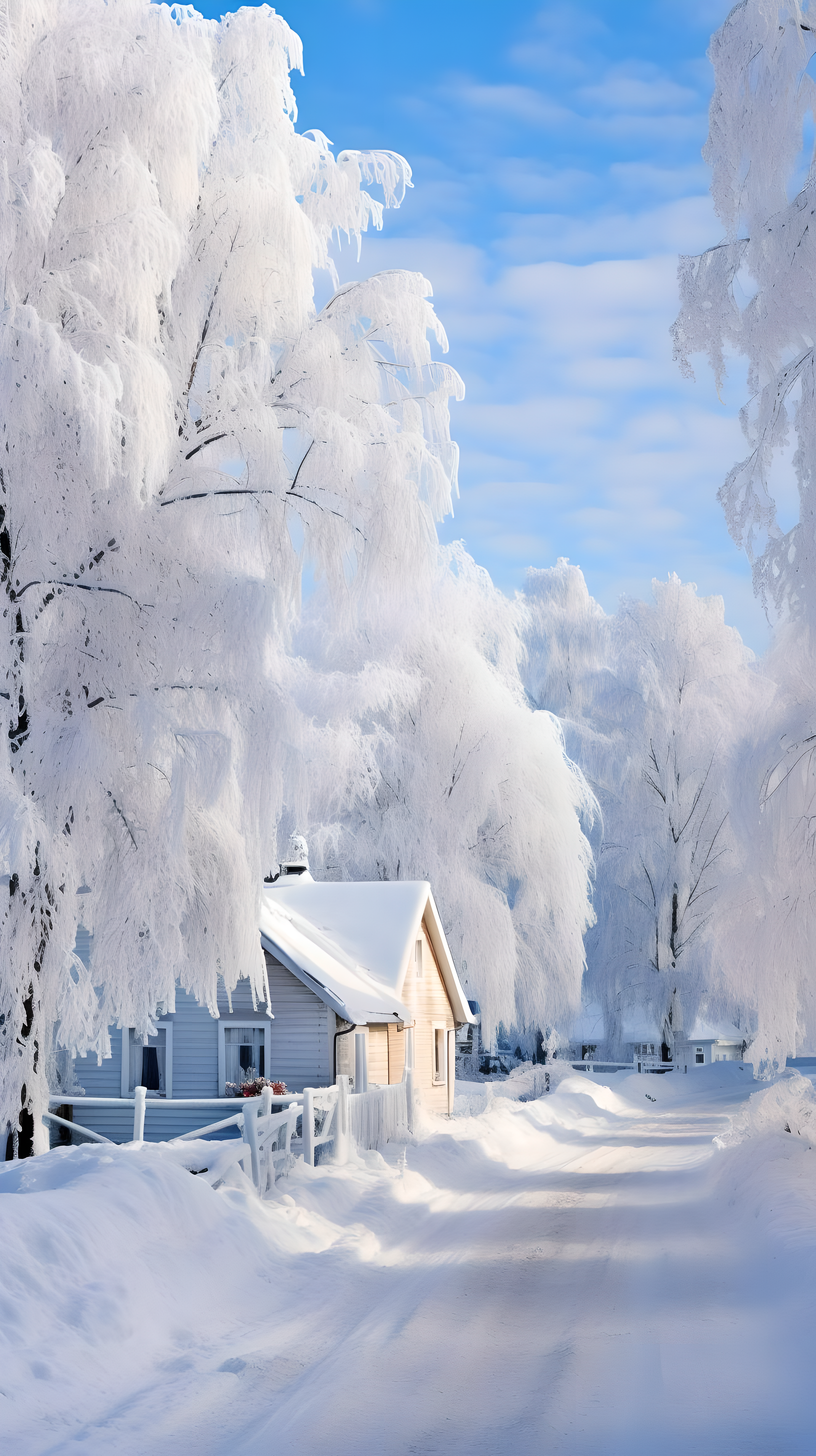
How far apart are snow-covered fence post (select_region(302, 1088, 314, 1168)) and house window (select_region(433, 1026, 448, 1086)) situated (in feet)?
43.0

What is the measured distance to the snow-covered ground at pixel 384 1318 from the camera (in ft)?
19.2

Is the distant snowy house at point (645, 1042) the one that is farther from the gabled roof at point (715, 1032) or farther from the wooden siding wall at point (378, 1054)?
the wooden siding wall at point (378, 1054)

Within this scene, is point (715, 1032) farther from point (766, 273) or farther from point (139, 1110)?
point (766, 273)

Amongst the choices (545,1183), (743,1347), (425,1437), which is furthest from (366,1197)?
(425,1437)

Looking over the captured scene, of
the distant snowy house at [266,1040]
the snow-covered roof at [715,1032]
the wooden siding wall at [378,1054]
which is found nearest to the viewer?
the distant snowy house at [266,1040]

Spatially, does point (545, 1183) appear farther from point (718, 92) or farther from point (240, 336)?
point (718, 92)

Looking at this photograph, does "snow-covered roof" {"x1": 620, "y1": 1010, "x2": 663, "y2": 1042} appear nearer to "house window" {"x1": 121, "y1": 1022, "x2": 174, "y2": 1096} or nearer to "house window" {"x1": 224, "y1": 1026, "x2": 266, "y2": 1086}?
"house window" {"x1": 224, "y1": 1026, "x2": 266, "y2": 1086}

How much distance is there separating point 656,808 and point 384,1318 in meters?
32.4

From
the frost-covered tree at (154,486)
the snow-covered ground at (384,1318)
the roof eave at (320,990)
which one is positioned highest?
the frost-covered tree at (154,486)

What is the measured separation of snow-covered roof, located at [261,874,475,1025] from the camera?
1900 cm

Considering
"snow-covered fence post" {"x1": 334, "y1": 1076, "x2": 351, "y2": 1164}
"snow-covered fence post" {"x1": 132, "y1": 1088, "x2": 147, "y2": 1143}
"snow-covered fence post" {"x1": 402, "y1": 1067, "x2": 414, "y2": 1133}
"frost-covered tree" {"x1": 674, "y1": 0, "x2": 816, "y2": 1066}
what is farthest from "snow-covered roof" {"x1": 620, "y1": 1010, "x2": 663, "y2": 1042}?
"frost-covered tree" {"x1": 674, "y1": 0, "x2": 816, "y2": 1066}

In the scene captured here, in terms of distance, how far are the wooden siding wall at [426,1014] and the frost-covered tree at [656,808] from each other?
1199cm

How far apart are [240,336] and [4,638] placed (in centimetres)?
442

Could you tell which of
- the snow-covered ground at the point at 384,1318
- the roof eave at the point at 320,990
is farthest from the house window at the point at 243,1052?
the snow-covered ground at the point at 384,1318
